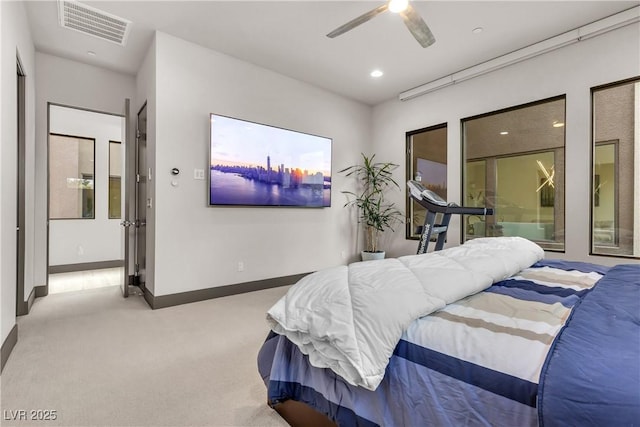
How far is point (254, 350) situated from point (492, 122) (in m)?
3.86

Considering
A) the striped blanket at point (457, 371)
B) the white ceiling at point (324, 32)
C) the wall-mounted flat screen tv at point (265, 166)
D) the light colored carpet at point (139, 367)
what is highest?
the white ceiling at point (324, 32)

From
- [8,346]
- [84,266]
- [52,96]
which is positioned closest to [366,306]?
[8,346]

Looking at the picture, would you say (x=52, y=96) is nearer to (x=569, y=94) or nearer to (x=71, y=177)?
(x=71, y=177)

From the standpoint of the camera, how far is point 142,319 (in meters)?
2.90

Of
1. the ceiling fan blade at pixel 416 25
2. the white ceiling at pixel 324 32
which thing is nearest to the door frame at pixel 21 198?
the white ceiling at pixel 324 32

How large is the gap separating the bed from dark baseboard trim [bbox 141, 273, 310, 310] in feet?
7.21

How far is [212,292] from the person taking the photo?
354cm

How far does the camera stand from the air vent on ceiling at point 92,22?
9.19ft

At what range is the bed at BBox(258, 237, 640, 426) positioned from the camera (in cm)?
70

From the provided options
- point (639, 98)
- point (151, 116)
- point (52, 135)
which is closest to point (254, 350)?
point (151, 116)

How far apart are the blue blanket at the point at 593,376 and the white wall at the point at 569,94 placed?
2.83m

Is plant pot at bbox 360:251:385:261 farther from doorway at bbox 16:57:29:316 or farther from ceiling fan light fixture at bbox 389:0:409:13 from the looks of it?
doorway at bbox 16:57:29:316

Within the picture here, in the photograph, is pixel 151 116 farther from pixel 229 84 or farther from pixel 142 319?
pixel 142 319

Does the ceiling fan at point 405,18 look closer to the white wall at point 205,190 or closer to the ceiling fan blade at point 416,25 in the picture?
the ceiling fan blade at point 416,25
